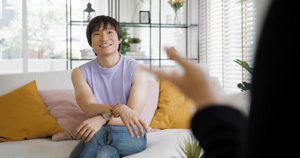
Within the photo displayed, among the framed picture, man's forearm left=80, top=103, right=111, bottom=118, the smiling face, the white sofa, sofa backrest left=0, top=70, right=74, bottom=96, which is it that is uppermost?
the framed picture

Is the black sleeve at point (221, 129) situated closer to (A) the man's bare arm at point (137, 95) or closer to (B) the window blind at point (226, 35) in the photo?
(A) the man's bare arm at point (137, 95)

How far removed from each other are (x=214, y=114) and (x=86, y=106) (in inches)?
47.7

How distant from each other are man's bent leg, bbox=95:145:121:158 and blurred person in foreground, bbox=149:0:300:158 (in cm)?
106

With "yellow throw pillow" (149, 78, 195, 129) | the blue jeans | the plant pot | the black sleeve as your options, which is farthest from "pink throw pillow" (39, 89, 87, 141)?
the black sleeve

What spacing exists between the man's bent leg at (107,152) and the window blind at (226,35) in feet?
5.46

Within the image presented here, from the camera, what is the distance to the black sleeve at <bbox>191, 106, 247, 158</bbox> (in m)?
0.29

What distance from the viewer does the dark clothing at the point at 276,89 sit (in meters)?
0.20

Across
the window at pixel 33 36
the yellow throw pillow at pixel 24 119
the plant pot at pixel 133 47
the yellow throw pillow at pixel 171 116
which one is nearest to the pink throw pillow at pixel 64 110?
the yellow throw pillow at pixel 24 119

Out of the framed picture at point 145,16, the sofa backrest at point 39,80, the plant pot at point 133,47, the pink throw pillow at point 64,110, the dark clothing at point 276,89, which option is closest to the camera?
the dark clothing at point 276,89

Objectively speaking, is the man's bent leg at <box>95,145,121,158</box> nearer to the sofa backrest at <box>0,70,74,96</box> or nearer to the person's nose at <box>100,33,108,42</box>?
the person's nose at <box>100,33,108,42</box>

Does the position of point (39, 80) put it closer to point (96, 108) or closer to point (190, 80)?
point (96, 108)

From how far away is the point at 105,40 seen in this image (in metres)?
1.58

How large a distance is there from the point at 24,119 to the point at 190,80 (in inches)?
65.0

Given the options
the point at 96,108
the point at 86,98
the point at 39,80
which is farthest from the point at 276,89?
the point at 39,80
